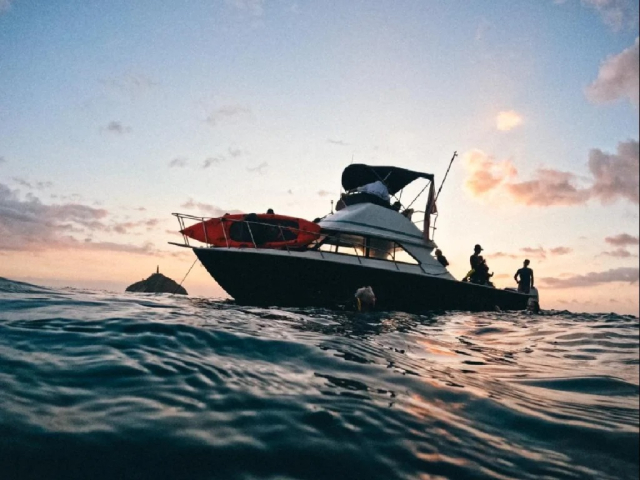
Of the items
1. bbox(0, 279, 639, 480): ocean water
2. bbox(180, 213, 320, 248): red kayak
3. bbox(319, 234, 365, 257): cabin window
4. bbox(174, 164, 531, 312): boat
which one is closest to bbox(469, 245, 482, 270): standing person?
bbox(174, 164, 531, 312): boat

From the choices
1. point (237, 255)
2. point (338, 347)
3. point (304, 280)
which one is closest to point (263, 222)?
point (237, 255)

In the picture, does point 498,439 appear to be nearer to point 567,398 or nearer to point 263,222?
point 567,398

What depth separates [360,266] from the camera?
1187 cm

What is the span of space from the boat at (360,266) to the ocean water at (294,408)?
584 cm

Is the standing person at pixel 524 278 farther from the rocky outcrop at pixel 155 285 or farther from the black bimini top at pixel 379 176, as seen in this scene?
the rocky outcrop at pixel 155 285

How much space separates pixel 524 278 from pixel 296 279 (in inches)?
435

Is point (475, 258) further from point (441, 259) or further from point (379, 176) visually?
point (379, 176)

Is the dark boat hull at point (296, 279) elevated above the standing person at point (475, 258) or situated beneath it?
situated beneath

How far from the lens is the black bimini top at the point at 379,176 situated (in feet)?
54.2

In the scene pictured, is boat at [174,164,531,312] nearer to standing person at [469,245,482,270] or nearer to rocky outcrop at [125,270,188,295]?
standing person at [469,245,482,270]

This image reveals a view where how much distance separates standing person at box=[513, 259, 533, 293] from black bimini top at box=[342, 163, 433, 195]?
18.4 feet

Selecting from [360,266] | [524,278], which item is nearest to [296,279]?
[360,266]

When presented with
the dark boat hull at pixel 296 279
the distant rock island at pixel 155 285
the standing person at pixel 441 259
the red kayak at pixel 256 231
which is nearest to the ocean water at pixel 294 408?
the dark boat hull at pixel 296 279

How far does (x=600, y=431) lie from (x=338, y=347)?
10.1 feet
